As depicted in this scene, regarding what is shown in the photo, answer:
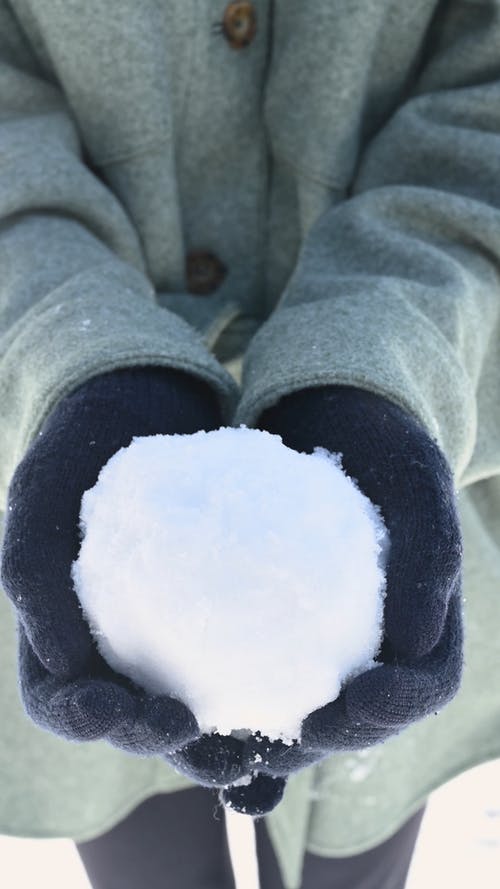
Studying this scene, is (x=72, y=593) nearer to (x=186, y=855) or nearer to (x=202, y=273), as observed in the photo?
(x=202, y=273)

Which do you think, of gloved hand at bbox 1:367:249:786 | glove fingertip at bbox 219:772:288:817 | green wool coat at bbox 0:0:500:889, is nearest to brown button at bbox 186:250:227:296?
green wool coat at bbox 0:0:500:889

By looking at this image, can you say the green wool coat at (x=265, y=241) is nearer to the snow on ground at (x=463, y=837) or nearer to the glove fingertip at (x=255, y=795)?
the glove fingertip at (x=255, y=795)

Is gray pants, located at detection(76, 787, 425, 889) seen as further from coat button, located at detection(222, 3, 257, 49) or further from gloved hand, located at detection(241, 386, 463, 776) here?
coat button, located at detection(222, 3, 257, 49)

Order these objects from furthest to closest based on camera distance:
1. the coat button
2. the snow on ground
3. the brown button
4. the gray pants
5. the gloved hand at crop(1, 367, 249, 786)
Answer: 1. the snow on ground
2. the gray pants
3. the brown button
4. the coat button
5. the gloved hand at crop(1, 367, 249, 786)

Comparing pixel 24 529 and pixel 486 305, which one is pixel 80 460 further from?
pixel 486 305

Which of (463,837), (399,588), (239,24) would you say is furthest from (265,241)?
(463,837)

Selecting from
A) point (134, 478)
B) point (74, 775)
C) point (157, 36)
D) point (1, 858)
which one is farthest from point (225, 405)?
point (1, 858)

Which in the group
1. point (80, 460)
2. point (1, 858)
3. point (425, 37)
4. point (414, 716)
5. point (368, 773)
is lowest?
point (1, 858)
